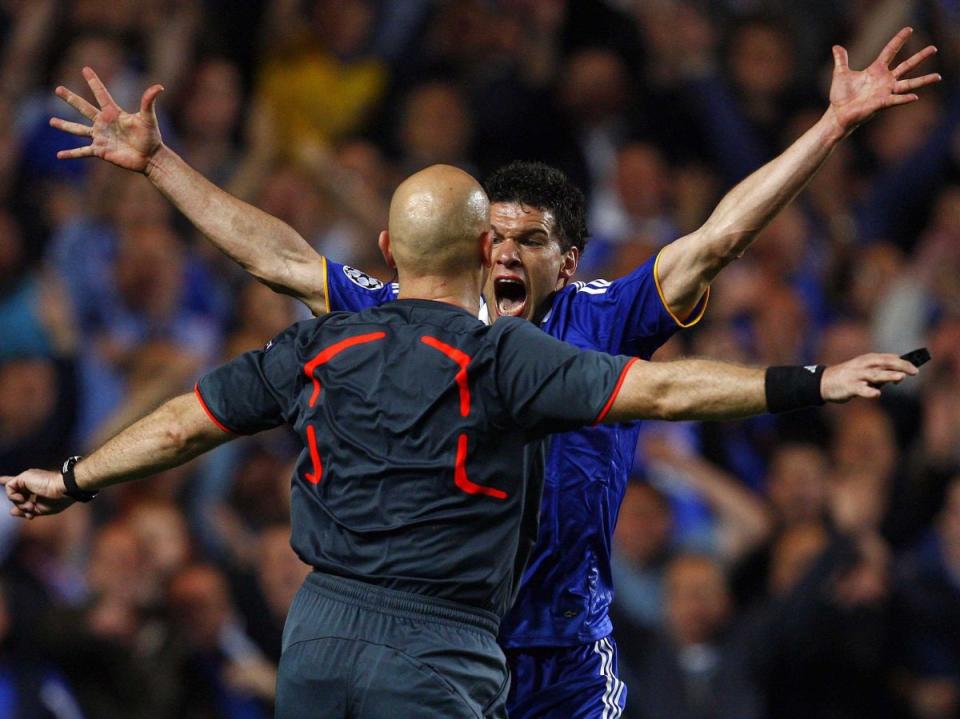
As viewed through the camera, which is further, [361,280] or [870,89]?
[361,280]

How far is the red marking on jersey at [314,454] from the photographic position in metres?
3.73

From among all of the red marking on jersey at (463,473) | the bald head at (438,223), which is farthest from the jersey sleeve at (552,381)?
the bald head at (438,223)

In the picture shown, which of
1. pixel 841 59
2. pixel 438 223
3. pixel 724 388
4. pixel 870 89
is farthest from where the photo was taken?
pixel 841 59

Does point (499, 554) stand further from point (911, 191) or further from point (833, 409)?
point (911, 191)

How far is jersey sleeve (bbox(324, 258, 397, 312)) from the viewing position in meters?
4.71

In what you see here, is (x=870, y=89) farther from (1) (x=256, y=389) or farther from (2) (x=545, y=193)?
(1) (x=256, y=389)

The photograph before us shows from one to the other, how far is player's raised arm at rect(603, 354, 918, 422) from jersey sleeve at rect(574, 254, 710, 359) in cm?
80

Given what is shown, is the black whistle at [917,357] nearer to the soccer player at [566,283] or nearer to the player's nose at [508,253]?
the soccer player at [566,283]

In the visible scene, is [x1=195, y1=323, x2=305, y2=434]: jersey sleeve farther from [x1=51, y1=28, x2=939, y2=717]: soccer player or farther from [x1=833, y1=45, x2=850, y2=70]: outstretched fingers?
[x1=833, y1=45, x2=850, y2=70]: outstretched fingers

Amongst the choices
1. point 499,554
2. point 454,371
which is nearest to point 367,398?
point 454,371

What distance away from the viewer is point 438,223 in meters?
3.72

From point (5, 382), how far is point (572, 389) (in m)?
4.85

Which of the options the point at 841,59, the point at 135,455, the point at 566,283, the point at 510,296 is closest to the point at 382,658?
the point at 135,455

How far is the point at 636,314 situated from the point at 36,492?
5.36ft
